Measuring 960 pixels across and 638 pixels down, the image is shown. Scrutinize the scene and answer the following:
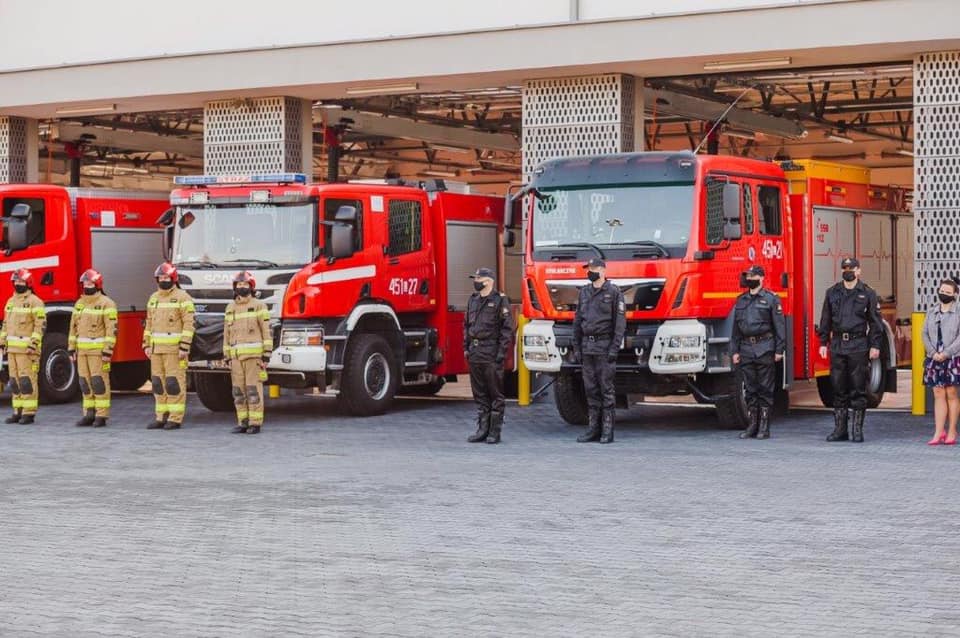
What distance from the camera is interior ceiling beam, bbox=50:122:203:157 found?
30281 mm

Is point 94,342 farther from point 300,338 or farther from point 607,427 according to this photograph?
point 607,427

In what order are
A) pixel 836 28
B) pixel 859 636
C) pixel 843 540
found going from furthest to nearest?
pixel 836 28 → pixel 843 540 → pixel 859 636

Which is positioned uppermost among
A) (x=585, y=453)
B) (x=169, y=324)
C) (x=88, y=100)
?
(x=88, y=100)

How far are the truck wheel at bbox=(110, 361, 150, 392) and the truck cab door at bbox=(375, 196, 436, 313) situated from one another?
16.2 feet

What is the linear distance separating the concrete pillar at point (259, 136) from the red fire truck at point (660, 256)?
6402 mm

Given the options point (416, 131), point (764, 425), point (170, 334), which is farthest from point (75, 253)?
point (416, 131)

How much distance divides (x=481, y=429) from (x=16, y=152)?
500 inches

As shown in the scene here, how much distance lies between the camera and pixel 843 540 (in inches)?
379

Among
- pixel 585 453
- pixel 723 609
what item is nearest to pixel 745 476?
pixel 585 453

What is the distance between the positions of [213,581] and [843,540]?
3751 millimetres

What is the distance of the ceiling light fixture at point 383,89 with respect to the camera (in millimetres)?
21406

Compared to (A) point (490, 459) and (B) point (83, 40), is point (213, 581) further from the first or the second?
(B) point (83, 40)

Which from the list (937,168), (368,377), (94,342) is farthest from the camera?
(937,168)

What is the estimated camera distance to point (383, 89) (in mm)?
21750
